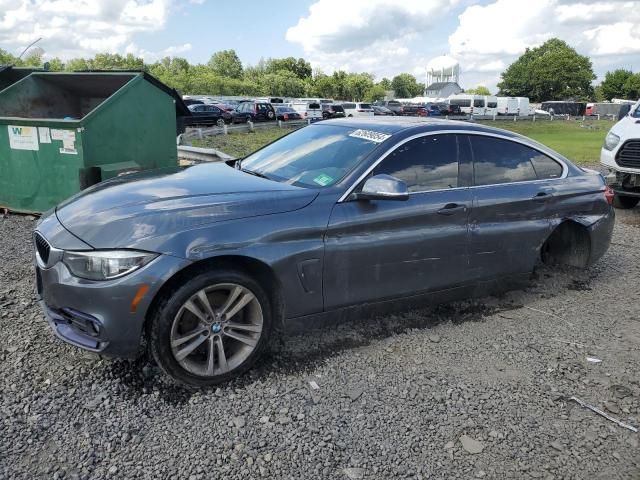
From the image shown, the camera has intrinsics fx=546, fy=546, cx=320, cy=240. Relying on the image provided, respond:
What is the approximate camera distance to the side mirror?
11.9 ft

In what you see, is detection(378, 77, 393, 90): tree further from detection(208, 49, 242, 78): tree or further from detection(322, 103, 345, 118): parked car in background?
detection(322, 103, 345, 118): parked car in background

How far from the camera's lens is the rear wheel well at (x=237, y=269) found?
3.15 meters

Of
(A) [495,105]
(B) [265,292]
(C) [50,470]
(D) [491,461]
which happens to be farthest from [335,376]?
(A) [495,105]

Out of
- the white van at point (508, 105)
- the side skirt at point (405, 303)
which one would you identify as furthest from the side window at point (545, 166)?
the white van at point (508, 105)

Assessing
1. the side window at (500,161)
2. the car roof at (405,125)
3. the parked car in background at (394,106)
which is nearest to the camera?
the car roof at (405,125)

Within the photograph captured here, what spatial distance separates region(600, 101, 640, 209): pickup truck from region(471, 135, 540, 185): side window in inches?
192

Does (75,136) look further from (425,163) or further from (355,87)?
(355,87)

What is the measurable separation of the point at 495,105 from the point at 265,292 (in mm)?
67494

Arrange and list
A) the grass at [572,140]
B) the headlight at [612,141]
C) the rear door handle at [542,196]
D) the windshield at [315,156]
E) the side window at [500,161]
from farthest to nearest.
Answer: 1. the grass at [572,140]
2. the headlight at [612,141]
3. the rear door handle at [542,196]
4. the side window at [500,161]
5. the windshield at [315,156]

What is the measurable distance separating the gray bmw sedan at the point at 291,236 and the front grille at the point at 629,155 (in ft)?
14.5

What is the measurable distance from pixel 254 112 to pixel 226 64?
88107mm

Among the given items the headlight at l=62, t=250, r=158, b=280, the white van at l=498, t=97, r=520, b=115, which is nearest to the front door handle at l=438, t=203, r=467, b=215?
the headlight at l=62, t=250, r=158, b=280

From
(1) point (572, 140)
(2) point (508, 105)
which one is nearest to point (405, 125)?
(1) point (572, 140)

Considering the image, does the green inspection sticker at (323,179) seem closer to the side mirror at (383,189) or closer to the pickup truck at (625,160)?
the side mirror at (383,189)
